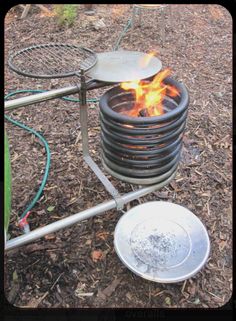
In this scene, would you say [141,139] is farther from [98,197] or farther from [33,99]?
[98,197]

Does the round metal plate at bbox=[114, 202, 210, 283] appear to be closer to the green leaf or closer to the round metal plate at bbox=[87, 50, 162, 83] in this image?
the green leaf

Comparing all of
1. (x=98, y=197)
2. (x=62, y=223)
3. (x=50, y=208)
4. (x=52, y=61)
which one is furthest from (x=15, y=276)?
(x=52, y=61)

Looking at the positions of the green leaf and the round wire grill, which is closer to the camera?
the round wire grill

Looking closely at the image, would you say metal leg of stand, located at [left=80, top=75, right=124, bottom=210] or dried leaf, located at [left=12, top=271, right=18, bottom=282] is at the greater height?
metal leg of stand, located at [left=80, top=75, right=124, bottom=210]

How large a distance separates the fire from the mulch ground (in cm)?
69

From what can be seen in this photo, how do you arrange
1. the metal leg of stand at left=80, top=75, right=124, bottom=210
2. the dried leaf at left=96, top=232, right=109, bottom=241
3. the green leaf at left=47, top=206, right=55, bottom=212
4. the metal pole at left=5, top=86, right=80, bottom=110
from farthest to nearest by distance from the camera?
the green leaf at left=47, top=206, right=55, bottom=212, the dried leaf at left=96, top=232, right=109, bottom=241, the metal leg of stand at left=80, top=75, right=124, bottom=210, the metal pole at left=5, top=86, right=80, bottom=110

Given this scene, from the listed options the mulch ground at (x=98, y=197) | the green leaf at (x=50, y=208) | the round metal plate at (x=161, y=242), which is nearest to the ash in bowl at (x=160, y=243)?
the round metal plate at (x=161, y=242)

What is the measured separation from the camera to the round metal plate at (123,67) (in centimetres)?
207

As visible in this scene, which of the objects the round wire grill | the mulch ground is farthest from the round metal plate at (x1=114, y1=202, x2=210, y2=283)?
the round wire grill

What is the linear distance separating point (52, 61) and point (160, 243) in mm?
1326

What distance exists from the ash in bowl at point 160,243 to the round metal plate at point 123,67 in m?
0.95

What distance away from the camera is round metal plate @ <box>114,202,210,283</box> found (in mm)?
1986

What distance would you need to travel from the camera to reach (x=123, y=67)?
86.4 inches

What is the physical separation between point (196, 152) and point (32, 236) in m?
1.75
